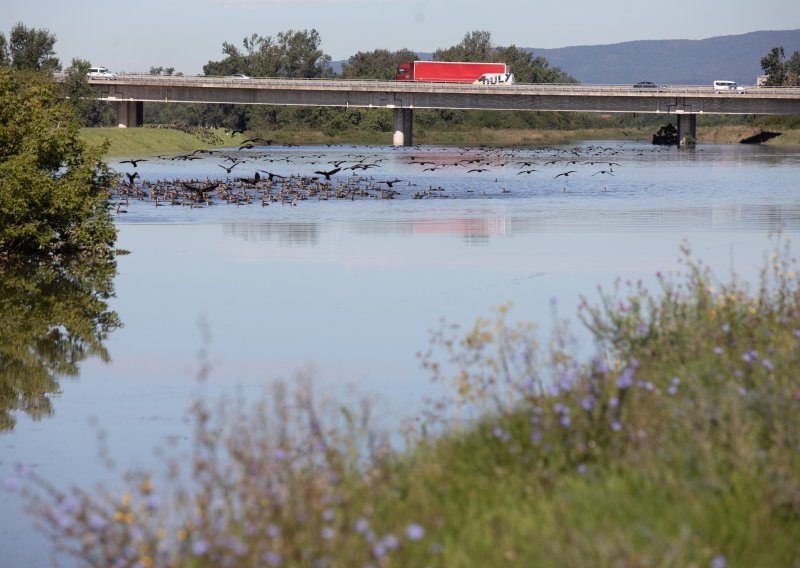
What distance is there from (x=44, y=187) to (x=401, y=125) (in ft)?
381

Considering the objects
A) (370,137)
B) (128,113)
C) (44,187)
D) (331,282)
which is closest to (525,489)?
(331,282)

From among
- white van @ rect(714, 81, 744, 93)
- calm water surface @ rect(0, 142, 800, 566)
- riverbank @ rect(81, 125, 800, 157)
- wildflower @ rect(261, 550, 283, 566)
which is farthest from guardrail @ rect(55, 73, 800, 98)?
wildflower @ rect(261, 550, 283, 566)

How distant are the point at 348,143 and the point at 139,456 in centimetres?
15606

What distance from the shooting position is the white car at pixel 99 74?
136 m

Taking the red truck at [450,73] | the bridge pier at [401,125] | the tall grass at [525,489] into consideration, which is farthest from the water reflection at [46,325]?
the red truck at [450,73]

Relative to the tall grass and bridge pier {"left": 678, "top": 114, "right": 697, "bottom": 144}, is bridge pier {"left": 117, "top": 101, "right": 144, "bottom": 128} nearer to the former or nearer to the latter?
bridge pier {"left": 678, "top": 114, "right": 697, "bottom": 144}

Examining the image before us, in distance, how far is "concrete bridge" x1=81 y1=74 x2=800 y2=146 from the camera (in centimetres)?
13525

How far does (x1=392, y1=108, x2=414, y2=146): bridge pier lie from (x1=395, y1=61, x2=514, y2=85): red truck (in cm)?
477

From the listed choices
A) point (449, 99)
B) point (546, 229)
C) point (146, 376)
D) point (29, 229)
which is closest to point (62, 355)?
point (146, 376)

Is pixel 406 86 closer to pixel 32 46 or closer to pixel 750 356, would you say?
pixel 32 46

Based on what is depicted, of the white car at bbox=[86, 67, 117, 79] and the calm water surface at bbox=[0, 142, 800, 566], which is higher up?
the white car at bbox=[86, 67, 117, 79]

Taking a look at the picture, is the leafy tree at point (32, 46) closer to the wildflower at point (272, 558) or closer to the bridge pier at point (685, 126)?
the bridge pier at point (685, 126)

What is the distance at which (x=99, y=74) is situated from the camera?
451ft

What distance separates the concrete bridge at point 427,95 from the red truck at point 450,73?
5.64m
